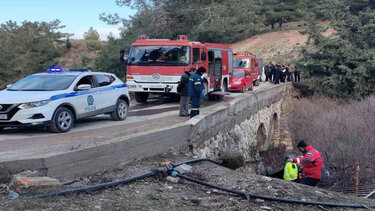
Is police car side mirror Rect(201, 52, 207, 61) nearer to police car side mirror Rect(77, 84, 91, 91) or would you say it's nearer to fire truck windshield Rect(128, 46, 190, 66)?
fire truck windshield Rect(128, 46, 190, 66)

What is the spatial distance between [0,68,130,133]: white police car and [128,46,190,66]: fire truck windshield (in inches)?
144

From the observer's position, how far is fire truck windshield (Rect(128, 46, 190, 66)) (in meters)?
16.1

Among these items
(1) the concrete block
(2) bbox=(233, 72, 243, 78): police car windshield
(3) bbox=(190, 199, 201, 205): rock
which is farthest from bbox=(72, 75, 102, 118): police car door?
(2) bbox=(233, 72, 243, 78): police car windshield

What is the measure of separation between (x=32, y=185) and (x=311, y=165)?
7541mm

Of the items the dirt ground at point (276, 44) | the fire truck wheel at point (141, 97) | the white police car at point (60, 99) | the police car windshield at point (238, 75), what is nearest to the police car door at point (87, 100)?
the white police car at point (60, 99)

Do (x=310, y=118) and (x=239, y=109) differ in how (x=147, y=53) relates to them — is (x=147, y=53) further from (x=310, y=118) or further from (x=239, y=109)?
(x=310, y=118)

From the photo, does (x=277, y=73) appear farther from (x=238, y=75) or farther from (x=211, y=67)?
(x=211, y=67)

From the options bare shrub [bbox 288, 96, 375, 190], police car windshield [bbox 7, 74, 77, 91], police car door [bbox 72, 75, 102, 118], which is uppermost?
police car windshield [bbox 7, 74, 77, 91]

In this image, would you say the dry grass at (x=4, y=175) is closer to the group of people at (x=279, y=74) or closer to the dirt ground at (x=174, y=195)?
the dirt ground at (x=174, y=195)

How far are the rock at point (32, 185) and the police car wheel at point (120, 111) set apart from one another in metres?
6.56

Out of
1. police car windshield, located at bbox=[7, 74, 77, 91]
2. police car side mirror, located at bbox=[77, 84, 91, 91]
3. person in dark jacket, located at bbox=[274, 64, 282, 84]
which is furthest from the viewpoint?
person in dark jacket, located at bbox=[274, 64, 282, 84]

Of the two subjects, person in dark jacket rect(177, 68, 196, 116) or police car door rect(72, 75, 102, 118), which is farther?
person in dark jacket rect(177, 68, 196, 116)

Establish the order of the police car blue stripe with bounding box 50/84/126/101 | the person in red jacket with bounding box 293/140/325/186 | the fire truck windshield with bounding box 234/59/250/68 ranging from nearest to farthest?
the police car blue stripe with bounding box 50/84/126/101
the person in red jacket with bounding box 293/140/325/186
the fire truck windshield with bounding box 234/59/250/68

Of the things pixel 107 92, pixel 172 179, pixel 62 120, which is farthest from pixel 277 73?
pixel 172 179
